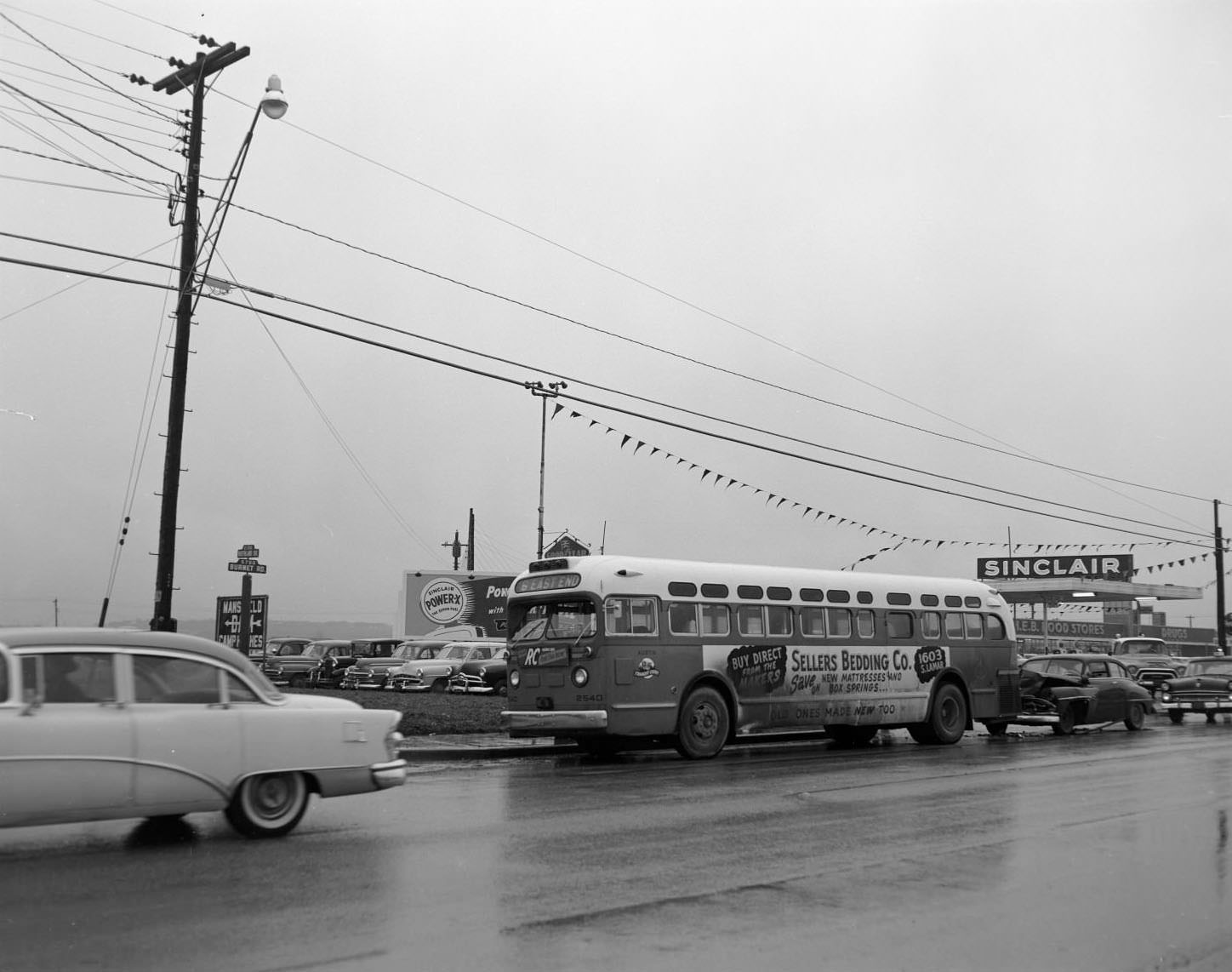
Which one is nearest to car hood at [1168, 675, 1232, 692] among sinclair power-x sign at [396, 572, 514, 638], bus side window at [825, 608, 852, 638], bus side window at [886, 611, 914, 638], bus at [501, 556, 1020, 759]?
bus at [501, 556, 1020, 759]

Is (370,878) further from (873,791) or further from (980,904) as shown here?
(873,791)

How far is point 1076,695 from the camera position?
2406 cm

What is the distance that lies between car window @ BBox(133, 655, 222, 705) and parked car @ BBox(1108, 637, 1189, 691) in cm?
3110

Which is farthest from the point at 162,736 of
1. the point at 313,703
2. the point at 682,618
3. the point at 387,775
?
the point at 682,618

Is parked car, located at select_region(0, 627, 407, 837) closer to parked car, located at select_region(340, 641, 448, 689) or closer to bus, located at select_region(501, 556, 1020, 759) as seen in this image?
bus, located at select_region(501, 556, 1020, 759)

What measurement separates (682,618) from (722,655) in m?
0.87

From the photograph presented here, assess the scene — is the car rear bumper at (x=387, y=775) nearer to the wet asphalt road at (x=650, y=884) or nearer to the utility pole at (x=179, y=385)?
the wet asphalt road at (x=650, y=884)

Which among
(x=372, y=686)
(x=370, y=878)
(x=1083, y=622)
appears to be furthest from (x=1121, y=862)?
(x=1083, y=622)

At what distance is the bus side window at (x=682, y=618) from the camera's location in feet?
58.3

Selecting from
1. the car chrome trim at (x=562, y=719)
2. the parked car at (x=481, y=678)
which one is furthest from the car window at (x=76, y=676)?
the parked car at (x=481, y=678)

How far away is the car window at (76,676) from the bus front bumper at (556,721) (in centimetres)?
881

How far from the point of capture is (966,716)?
72.1ft

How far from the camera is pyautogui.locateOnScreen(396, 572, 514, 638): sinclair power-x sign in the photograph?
51.8 m

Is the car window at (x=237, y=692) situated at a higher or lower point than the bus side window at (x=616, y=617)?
lower
